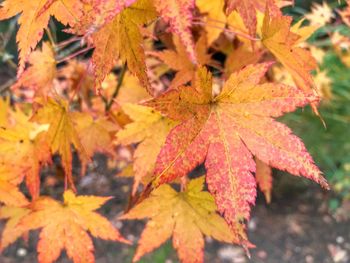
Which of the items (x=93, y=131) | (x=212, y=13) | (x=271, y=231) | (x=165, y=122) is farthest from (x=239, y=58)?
(x=271, y=231)

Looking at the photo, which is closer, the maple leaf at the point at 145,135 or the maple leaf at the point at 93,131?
the maple leaf at the point at 145,135

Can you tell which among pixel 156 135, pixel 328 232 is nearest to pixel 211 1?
pixel 156 135

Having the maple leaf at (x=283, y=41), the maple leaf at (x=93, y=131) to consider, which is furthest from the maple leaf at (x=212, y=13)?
the maple leaf at (x=93, y=131)

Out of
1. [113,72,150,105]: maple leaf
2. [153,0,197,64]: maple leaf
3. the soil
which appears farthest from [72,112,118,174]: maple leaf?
the soil

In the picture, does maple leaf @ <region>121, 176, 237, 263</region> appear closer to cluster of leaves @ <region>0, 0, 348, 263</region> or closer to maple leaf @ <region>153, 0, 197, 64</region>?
cluster of leaves @ <region>0, 0, 348, 263</region>

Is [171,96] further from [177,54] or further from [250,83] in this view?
[177,54]

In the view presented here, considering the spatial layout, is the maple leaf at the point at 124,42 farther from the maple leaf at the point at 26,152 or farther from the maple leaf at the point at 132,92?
the maple leaf at the point at 132,92
